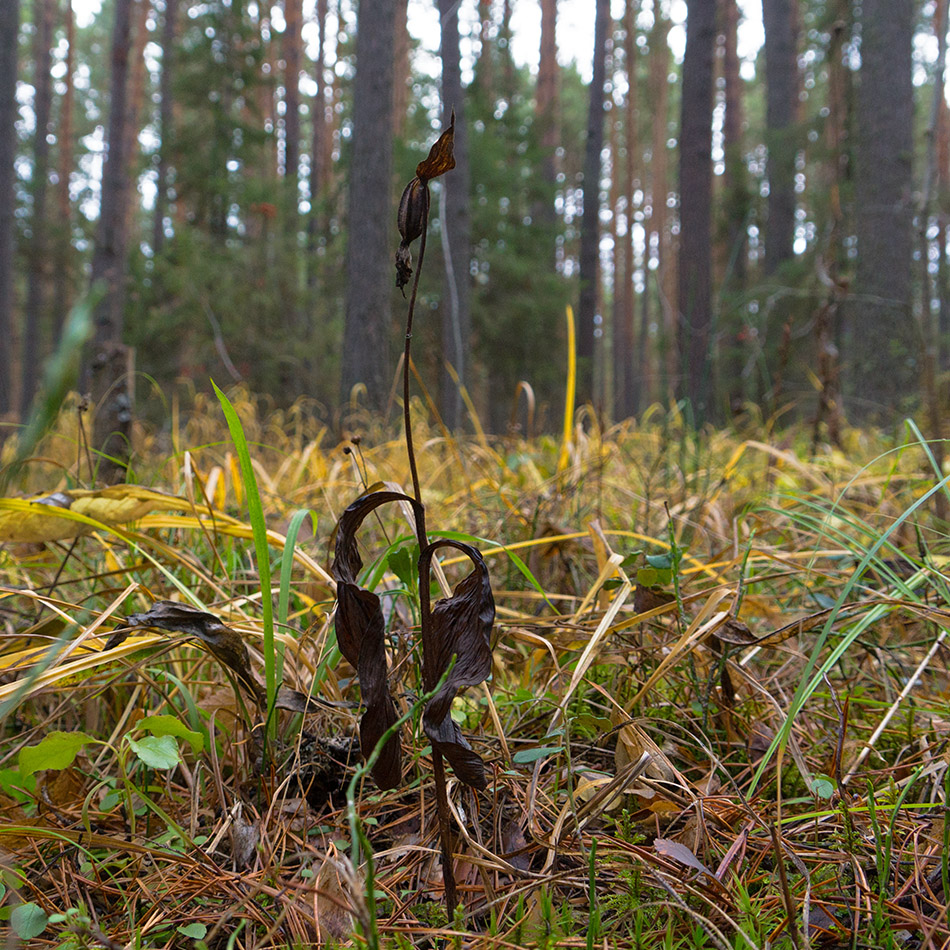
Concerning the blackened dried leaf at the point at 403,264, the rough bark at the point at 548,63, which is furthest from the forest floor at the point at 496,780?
the rough bark at the point at 548,63

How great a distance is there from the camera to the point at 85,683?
3.17ft

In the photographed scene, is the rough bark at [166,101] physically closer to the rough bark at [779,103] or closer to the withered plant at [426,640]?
the rough bark at [779,103]

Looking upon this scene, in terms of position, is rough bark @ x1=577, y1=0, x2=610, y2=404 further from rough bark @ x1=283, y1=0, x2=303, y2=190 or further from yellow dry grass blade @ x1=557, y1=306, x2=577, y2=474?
yellow dry grass blade @ x1=557, y1=306, x2=577, y2=474

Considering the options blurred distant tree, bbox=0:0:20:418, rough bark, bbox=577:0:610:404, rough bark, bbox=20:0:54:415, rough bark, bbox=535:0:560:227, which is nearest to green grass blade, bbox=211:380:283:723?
blurred distant tree, bbox=0:0:20:418

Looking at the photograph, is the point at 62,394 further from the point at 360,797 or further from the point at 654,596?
the point at 654,596

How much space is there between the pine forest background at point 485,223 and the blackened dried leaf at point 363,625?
0.30m

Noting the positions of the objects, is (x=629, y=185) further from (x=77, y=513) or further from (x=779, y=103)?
(x=77, y=513)

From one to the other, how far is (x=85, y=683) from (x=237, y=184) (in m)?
10.5

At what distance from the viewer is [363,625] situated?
25.6 inches

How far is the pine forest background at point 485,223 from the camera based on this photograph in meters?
3.82

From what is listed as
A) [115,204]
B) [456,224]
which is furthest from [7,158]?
[456,224]

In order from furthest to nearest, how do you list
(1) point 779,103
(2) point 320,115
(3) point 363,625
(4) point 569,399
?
(2) point 320,115 → (1) point 779,103 → (4) point 569,399 → (3) point 363,625

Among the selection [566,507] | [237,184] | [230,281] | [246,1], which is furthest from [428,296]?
[566,507]

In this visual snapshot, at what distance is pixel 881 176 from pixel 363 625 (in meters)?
5.99
